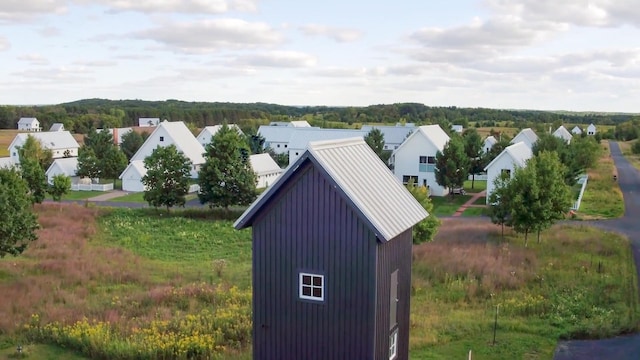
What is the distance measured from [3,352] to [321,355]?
10.1 m

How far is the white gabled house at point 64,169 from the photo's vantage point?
209 feet

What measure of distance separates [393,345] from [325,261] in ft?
9.21

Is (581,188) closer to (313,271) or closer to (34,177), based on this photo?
(34,177)

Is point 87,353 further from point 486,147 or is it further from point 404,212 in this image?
point 486,147

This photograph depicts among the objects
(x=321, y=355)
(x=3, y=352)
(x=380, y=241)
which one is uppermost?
(x=380, y=241)

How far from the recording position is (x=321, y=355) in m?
12.6

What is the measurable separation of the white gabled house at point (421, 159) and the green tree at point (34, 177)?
97.4 feet

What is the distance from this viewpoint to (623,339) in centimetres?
1828

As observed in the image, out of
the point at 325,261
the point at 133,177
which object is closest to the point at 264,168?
the point at 133,177

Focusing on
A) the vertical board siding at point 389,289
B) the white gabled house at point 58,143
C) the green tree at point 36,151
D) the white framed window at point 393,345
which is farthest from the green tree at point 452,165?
the white gabled house at point 58,143

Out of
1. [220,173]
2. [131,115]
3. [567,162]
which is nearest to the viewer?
[220,173]

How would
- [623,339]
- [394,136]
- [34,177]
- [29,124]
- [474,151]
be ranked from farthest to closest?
[29,124] → [394,136] → [474,151] → [34,177] → [623,339]

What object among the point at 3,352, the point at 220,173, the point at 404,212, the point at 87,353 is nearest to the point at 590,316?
the point at 404,212

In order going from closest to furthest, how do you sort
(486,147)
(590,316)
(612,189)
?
1. (590,316)
2. (612,189)
3. (486,147)
